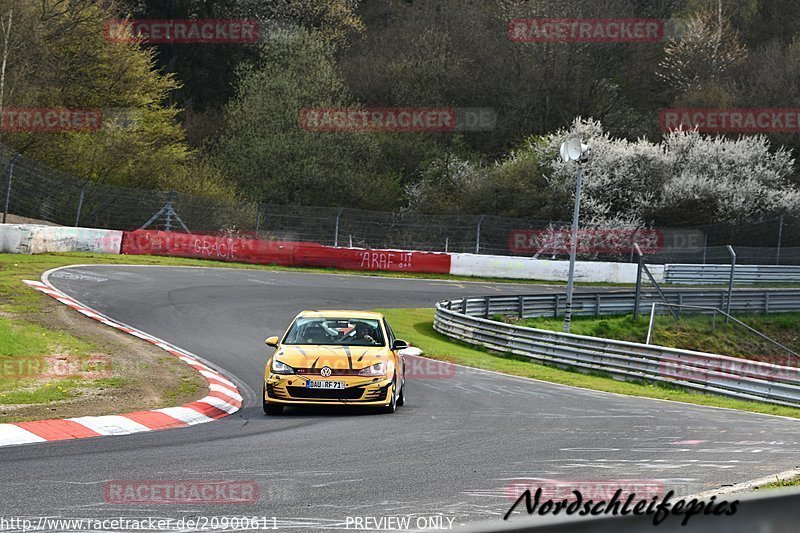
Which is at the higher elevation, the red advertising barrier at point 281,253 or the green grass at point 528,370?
the red advertising barrier at point 281,253

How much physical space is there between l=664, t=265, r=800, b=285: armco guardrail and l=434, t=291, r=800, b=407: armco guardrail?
1495 cm

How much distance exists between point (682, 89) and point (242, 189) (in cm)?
2889

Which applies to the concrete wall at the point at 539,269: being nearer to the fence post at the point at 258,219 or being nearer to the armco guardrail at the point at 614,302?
the armco guardrail at the point at 614,302

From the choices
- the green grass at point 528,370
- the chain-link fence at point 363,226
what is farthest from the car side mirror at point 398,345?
the chain-link fence at point 363,226

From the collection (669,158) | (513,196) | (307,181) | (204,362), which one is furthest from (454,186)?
(204,362)

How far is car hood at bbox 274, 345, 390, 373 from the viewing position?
12602 mm

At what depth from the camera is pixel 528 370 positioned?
2169 cm

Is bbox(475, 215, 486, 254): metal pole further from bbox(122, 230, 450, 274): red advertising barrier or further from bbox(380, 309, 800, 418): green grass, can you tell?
bbox(380, 309, 800, 418): green grass

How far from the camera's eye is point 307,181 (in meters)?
52.2

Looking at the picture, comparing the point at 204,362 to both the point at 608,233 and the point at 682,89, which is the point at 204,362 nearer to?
the point at 608,233

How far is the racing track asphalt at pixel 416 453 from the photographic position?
674 cm

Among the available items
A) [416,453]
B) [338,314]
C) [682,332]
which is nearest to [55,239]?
[338,314]

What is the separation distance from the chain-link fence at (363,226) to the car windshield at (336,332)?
22.3 meters

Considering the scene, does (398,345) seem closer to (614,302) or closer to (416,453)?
Answer: (416,453)
